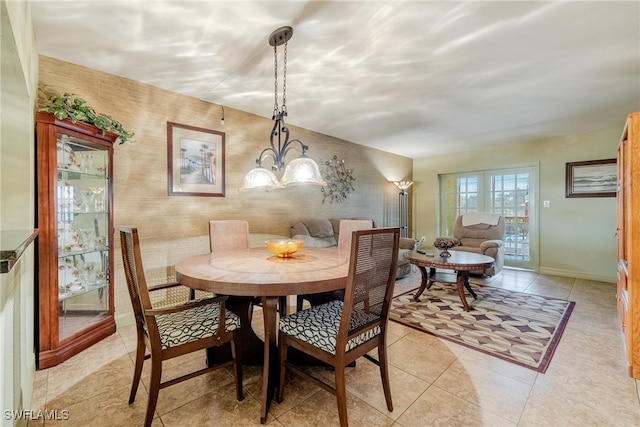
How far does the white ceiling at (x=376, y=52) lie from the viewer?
1735 mm

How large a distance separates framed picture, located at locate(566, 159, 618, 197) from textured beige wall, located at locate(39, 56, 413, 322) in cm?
420

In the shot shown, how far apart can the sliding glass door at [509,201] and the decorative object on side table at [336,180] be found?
100 inches

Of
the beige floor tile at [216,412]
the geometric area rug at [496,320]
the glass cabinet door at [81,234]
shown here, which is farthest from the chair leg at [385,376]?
the glass cabinet door at [81,234]

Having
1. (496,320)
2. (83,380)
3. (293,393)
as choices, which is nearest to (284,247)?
(293,393)

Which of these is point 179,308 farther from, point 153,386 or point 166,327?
point 153,386

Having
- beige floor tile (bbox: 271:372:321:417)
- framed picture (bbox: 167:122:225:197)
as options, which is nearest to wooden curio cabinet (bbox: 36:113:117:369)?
framed picture (bbox: 167:122:225:197)

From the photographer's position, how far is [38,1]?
1.65 metres

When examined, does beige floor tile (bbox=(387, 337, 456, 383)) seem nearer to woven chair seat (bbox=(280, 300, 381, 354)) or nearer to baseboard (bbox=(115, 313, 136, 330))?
woven chair seat (bbox=(280, 300, 381, 354))

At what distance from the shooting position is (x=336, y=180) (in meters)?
4.66

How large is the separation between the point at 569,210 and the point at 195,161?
5628mm

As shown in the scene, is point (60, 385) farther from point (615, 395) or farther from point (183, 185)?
point (615, 395)

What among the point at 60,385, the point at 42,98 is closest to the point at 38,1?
the point at 42,98

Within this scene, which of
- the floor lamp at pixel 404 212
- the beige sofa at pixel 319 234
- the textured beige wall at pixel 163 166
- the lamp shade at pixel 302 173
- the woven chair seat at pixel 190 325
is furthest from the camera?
the floor lamp at pixel 404 212

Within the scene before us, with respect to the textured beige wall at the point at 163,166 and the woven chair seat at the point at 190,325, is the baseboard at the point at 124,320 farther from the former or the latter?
the woven chair seat at the point at 190,325
